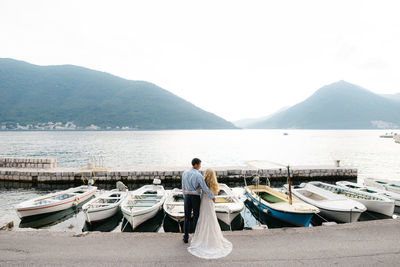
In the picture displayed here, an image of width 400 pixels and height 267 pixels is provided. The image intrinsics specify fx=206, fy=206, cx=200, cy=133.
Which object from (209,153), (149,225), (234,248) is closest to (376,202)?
(234,248)

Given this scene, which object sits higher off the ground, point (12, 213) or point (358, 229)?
point (358, 229)

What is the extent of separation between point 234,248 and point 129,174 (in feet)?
56.0

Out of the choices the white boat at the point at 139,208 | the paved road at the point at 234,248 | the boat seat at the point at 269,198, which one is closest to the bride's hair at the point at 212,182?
the paved road at the point at 234,248

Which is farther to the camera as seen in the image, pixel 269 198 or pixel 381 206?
pixel 269 198

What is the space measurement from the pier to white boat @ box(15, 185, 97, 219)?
20.5 ft

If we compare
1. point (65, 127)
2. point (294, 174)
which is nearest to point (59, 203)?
point (294, 174)

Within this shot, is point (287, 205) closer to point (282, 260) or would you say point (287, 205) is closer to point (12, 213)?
point (282, 260)

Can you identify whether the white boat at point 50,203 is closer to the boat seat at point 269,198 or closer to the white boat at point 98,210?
the white boat at point 98,210

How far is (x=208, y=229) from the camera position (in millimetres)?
5398

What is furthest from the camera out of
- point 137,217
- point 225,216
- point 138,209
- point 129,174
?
point 129,174

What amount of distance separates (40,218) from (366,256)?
575 inches

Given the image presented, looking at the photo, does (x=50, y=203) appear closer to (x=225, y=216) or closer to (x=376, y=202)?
(x=225, y=216)

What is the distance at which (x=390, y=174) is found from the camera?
93.7 ft

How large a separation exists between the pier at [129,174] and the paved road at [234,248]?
1402 cm
